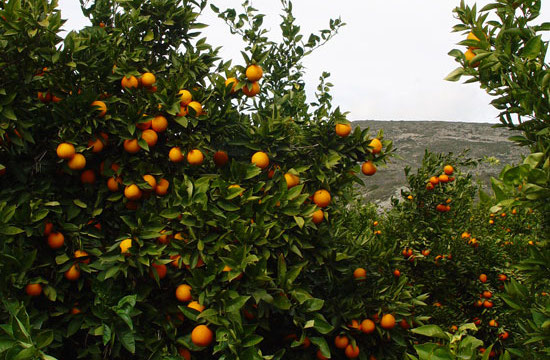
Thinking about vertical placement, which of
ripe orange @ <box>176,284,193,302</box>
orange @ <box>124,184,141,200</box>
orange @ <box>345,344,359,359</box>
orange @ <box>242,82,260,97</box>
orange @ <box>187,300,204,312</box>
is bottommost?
orange @ <box>345,344,359,359</box>

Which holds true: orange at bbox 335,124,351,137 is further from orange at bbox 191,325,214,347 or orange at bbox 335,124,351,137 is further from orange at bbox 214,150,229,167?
orange at bbox 191,325,214,347

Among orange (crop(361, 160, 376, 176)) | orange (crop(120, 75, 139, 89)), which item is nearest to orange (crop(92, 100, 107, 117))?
orange (crop(120, 75, 139, 89))

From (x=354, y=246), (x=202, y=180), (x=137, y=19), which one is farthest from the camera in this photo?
(x=354, y=246)

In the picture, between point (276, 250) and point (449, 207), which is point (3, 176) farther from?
point (449, 207)

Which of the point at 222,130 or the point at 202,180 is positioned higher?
the point at 222,130

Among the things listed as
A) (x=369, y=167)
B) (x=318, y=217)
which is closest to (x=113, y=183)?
(x=318, y=217)

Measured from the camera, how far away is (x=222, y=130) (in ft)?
7.80

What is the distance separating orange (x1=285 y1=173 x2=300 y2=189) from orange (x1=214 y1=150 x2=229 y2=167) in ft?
1.49

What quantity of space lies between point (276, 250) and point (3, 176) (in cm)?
147

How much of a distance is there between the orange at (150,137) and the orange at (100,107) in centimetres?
23

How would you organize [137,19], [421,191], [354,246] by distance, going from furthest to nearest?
[421,191] < [354,246] < [137,19]

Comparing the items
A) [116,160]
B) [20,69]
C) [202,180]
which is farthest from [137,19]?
[202,180]

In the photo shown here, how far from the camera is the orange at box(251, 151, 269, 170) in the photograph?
2.30 m

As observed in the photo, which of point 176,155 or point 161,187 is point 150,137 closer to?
point 176,155
